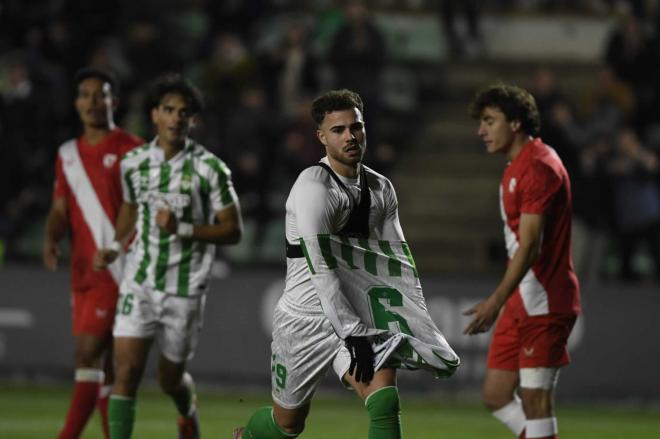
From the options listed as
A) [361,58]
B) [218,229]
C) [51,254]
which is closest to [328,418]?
[51,254]

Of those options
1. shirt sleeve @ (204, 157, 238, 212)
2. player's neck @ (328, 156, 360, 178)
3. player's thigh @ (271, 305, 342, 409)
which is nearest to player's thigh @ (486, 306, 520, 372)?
player's thigh @ (271, 305, 342, 409)

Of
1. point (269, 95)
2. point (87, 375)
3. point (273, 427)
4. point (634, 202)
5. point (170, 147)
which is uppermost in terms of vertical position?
point (170, 147)

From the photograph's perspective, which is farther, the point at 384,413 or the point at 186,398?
the point at 186,398

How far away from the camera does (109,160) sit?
927 centimetres

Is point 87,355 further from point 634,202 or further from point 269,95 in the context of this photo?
point 269,95

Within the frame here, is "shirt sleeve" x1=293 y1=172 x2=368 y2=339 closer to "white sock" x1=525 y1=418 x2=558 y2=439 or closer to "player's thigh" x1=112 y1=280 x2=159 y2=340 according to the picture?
"white sock" x1=525 y1=418 x2=558 y2=439

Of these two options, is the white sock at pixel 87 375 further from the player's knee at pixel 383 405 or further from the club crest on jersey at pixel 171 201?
the player's knee at pixel 383 405

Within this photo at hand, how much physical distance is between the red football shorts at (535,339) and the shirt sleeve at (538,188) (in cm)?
64

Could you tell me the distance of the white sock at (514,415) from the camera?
800 cm

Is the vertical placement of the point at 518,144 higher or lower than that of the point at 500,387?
higher

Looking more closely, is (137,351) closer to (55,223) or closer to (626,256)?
(55,223)

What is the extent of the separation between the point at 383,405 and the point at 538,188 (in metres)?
1.61

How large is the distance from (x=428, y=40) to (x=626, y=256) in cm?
606

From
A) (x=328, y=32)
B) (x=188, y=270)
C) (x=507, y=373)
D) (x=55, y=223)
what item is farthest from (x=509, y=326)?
(x=328, y=32)
